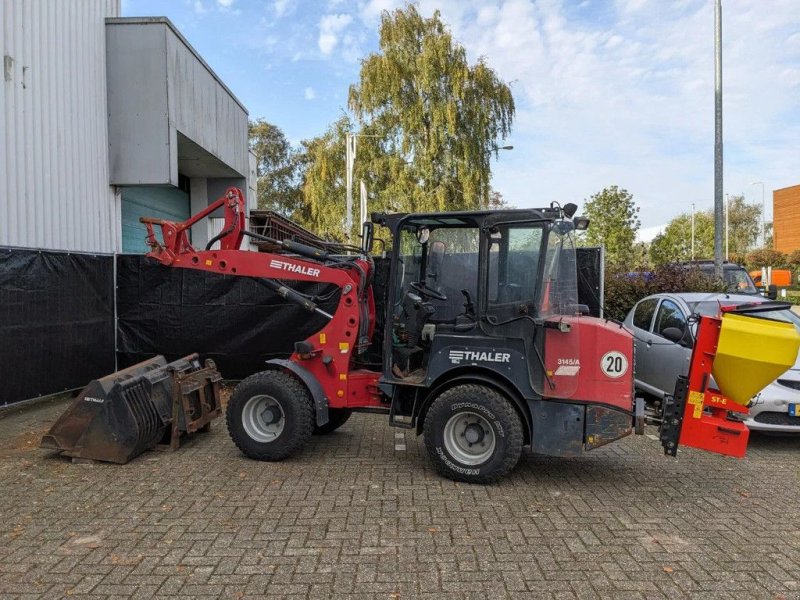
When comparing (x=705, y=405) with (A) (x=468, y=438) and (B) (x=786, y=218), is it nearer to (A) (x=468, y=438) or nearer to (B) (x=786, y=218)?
(A) (x=468, y=438)

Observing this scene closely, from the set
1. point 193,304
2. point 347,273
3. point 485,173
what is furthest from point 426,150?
point 347,273

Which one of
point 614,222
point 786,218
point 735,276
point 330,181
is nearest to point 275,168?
point 330,181

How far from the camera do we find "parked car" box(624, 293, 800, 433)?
6.25 meters

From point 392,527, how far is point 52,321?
5990 mm

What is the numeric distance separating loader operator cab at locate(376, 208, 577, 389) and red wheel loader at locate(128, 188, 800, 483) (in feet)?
0.03

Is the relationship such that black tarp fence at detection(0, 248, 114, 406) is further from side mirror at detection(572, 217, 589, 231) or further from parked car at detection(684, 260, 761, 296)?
parked car at detection(684, 260, 761, 296)

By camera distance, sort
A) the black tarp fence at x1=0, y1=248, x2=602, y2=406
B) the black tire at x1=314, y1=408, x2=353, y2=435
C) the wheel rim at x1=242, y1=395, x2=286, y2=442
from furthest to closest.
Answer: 1. the black tarp fence at x1=0, y1=248, x2=602, y2=406
2. the black tire at x1=314, y1=408, x2=353, y2=435
3. the wheel rim at x1=242, y1=395, x2=286, y2=442

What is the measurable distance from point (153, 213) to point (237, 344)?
5910 mm

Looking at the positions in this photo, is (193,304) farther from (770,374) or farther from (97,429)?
(770,374)

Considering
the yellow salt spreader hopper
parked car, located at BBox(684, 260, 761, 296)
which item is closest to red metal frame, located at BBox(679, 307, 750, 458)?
the yellow salt spreader hopper

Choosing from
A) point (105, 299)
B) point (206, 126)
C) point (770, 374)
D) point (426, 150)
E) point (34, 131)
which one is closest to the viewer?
point (770, 374)

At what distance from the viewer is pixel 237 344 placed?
31.0ft

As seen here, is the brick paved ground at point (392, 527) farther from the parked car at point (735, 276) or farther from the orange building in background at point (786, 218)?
the orange building in background at point (786, 218)

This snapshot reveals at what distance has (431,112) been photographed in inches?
921
